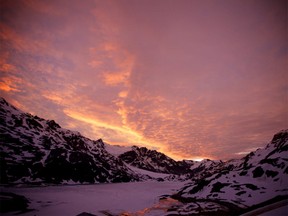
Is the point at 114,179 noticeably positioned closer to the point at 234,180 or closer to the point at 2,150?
the point at 2,150

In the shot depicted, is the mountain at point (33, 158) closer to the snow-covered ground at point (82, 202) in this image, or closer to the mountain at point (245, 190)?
the snow-covered ground at point (82, 202)

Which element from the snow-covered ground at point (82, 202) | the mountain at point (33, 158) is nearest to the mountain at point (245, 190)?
the snow-covered ground at point (82, 202)

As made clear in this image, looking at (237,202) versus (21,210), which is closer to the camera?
(21,210)

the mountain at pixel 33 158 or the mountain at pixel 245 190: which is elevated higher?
the mountain at pixel 33 158

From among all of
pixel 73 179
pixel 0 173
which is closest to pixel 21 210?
pixel 0 173

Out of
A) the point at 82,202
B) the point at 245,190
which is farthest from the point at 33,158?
the point at 245,190

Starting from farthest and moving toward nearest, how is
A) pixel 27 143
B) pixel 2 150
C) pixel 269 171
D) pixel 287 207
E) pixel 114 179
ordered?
1. pixel 114 179
2. pixel 27 143
3. pixel 2 150
4. pixel 269 171
5. pixel 287 207

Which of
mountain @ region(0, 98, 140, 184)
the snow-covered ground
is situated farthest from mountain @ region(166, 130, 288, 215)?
A: mountain @ region(0, 98, 140, 184)

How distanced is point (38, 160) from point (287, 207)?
146149 mm

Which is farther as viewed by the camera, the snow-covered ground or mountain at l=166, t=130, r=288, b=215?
the snow-covered ground

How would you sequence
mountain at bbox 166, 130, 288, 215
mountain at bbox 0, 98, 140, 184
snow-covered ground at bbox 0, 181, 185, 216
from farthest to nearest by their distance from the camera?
1. mountain at bbox 0, 98, 140, 184
2. snow-covered ground at bbox 0, 181, 185, 216
3. mountain at bbox 166, 130, 288, 215

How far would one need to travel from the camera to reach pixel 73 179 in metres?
142

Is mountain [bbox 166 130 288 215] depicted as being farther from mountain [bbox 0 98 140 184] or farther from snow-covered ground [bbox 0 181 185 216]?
mountain [bbox 0 98 140 184]

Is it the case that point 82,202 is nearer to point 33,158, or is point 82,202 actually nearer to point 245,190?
point 245,190
